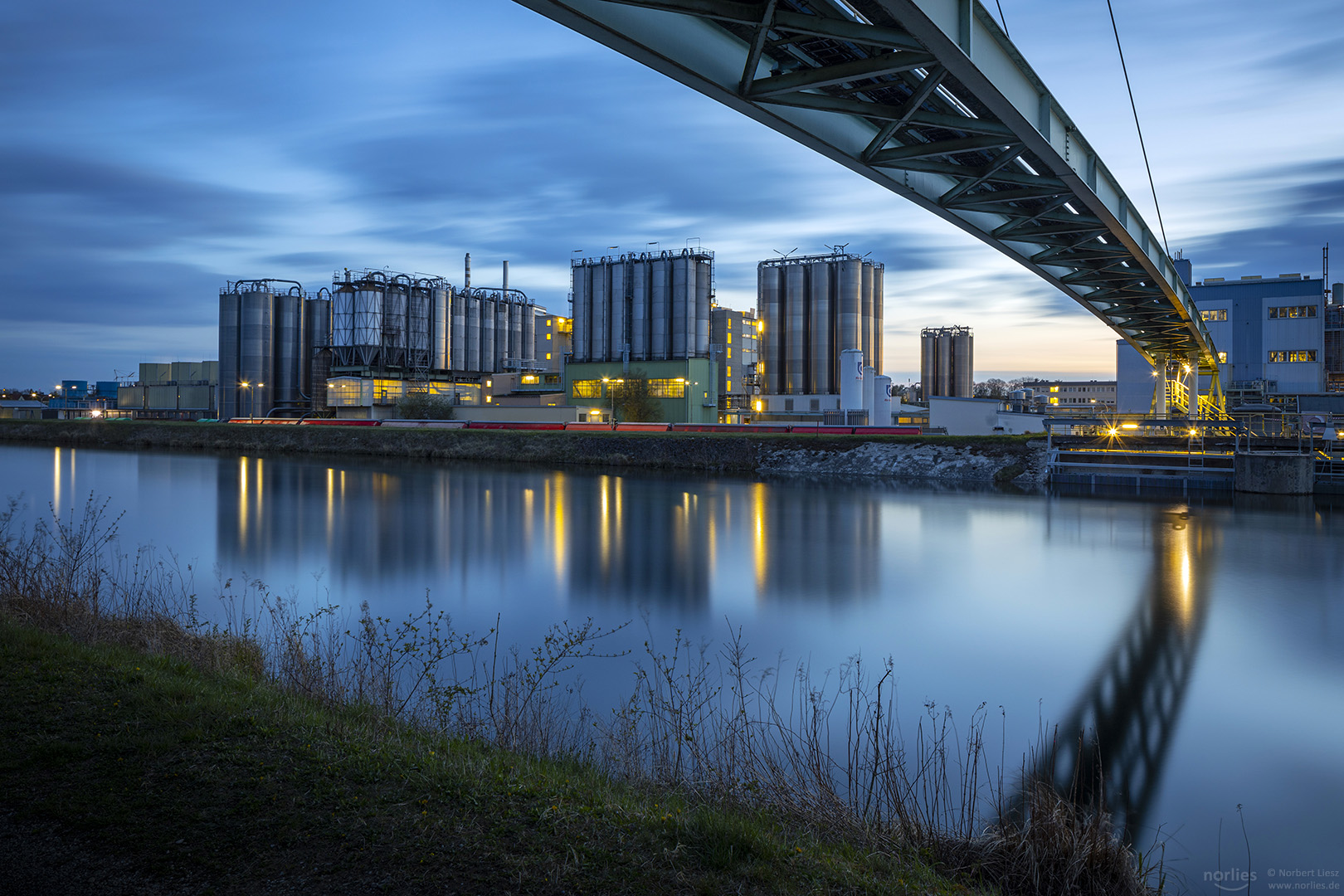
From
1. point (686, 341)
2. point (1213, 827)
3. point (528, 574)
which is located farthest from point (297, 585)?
point (686, 341)

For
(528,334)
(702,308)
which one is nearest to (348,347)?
(528,334)

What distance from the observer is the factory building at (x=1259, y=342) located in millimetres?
61562

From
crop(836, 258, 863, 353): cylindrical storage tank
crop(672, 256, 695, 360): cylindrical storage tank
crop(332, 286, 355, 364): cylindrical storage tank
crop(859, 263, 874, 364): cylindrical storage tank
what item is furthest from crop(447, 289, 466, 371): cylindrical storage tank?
crop(859, 263, 874, 364): cylindrical storage tank

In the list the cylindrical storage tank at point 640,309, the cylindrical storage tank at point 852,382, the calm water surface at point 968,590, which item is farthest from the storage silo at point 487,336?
the calm water surface at point 968,590

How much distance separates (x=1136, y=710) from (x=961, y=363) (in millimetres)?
128588

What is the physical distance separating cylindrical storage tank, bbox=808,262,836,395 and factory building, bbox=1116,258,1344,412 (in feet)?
86.1

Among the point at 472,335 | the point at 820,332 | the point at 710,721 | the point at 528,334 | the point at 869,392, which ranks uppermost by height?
the point at 528,334

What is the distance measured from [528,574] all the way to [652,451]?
32.3 m

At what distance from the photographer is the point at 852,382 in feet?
192

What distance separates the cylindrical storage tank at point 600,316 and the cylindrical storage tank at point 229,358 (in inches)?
1459

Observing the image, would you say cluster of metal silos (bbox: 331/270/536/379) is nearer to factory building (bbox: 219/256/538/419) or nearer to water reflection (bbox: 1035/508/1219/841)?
factory building (bbox: 219/256/538/419)

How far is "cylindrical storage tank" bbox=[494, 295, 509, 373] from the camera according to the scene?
94688 mm

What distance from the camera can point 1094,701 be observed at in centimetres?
944

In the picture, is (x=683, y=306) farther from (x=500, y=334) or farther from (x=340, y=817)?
(x=340, y=817)
